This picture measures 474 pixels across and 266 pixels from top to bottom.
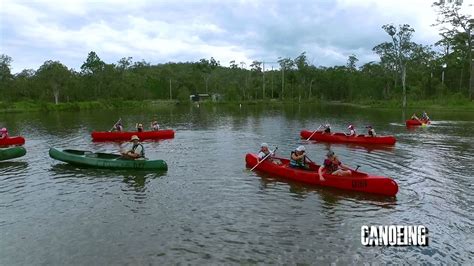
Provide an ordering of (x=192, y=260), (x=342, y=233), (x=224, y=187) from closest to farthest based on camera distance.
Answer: (x=192, y=260) < (x=342, y=233) < (x=224, y=187)

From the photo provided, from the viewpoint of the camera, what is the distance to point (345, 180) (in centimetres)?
1725

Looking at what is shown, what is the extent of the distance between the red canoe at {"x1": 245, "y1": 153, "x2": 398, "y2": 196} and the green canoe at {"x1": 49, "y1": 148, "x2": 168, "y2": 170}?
593cm

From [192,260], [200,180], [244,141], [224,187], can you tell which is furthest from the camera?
[244,141]

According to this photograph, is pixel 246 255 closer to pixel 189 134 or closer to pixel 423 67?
pixel 189 134

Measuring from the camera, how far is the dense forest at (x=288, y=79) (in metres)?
84.9

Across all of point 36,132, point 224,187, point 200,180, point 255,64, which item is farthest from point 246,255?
point 255,64

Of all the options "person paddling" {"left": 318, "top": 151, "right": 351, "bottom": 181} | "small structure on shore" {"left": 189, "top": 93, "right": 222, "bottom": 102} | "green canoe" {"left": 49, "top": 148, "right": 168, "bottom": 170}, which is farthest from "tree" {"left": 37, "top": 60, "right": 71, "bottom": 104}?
"person paddling" {"left": 318, "top": 151, "right": 351, "bottom": 181}

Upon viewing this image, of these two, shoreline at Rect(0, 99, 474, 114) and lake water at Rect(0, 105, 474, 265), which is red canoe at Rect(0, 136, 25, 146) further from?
shoreline at Rect(0, 99, 474, 114)

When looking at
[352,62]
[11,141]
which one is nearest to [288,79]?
[352,62]

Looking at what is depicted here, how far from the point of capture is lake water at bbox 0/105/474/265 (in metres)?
11.6

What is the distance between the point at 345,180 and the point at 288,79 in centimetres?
11046

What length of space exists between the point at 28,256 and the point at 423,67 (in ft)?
317

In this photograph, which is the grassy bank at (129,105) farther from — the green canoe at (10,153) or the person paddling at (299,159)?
the person paddling at (299,159)

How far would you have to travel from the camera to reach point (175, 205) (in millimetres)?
15961
